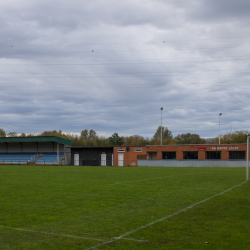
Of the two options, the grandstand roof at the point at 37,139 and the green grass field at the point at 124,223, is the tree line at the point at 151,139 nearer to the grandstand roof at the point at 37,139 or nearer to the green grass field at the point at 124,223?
the grandstand roof at the point at 37,139

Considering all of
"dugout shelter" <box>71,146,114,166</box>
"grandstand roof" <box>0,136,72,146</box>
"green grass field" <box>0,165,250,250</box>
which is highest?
"grandstand roof" <box>0,136,72,146</box>

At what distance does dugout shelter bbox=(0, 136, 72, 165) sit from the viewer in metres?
65.0

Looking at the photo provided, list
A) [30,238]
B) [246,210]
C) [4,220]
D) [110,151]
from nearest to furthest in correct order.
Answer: [30,238] < [4,220] < [246,210] < [110,151]

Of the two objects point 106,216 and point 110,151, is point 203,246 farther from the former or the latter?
point 110,151

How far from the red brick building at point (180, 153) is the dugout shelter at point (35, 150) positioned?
1337 centimetres

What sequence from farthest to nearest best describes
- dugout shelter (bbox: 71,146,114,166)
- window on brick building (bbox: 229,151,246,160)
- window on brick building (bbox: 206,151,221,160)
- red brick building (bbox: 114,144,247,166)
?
dugout shelter (bbox: 71,146,114,166)
window on brick building (bbox: 206,151,221,160)
red brick building (bbox: 114,144,247,166)
window on brick building (bbox: 229,151,246,160)

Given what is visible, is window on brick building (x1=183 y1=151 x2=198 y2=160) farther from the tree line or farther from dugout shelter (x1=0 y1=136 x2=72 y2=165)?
the tree line

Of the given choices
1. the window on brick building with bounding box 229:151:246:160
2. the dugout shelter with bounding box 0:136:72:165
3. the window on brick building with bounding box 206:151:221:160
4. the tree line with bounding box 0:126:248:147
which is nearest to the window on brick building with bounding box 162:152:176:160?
the window on brick building with bounding box 206:151:221:160

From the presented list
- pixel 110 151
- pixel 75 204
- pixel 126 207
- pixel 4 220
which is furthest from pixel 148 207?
pixel 110 151

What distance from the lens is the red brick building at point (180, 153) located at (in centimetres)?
5484

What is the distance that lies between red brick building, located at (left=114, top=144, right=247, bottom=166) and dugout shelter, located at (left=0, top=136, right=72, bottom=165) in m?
13.4

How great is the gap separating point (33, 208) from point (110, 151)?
56.2 m

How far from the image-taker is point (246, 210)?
9.48 meters

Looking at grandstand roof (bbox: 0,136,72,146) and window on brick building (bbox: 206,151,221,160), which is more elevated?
grandstand roof (bbox: 0,136,72,146)
